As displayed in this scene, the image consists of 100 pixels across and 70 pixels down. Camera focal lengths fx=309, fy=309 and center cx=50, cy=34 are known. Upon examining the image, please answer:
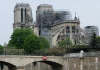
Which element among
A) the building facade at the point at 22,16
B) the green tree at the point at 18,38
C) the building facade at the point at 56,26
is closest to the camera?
the green tree at the point at 18,38

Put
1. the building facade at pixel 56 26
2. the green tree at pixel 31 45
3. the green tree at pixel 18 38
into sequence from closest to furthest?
the green tree at pixel 31 45, the green tree at pixel 18 38, the building facade at pixel 56 26

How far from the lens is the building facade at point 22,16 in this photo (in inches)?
5217

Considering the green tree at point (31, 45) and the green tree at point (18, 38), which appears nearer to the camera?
the green tree at point (31, 45)

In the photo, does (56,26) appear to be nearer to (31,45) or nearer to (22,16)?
(22,16)

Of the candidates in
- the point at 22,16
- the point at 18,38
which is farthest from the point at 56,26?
the point at 18,38

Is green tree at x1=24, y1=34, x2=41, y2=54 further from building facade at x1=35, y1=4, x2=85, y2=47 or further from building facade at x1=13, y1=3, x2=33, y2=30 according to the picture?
building facade at x1=13, y1=3, x2=33, y2=30

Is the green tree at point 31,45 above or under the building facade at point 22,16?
under

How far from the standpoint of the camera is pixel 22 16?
134 m

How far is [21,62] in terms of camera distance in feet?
169

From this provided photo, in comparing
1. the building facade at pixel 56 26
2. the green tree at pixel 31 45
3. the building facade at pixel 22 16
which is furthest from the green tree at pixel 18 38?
the building facade at pixel 22 16

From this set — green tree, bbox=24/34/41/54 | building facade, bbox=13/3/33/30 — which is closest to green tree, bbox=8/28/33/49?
green tree, bbox=24/34/41/54

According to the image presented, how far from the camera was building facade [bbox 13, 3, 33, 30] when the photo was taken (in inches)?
5217

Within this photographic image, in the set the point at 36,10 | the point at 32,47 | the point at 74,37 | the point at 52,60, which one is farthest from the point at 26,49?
the point at 36,10

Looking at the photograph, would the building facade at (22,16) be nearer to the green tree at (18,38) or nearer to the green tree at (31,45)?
the green tree at (18,38)
